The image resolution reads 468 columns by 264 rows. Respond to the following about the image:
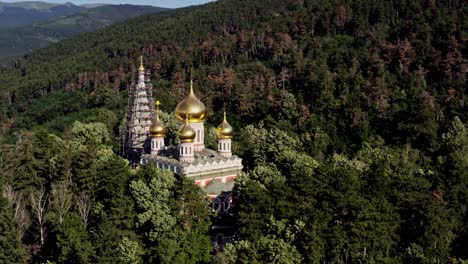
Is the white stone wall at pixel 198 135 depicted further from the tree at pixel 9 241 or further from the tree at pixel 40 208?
the tree at pixel 9 241

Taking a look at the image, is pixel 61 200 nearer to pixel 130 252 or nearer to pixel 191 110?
pixel 130 252

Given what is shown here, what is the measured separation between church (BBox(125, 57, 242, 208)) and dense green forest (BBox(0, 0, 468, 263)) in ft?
6.38

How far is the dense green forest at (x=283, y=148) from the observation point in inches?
1133

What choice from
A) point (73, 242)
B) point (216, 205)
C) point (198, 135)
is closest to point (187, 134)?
point (198, 135)

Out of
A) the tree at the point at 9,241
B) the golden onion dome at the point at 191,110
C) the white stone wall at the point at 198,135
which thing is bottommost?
the tree at the point at 9,241

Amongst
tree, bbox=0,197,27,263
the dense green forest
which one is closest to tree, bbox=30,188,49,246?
the dense green forest

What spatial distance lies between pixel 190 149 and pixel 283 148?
7564mm

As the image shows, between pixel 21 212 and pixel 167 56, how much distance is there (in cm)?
5348

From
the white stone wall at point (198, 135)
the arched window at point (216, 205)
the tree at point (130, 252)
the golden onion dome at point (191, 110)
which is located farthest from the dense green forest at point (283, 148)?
the golden onion dome at point (191, 110)

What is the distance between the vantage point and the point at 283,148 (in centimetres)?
4203

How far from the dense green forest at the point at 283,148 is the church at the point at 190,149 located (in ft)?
6.38

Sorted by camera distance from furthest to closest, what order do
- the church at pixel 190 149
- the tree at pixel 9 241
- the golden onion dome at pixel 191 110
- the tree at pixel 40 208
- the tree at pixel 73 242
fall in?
the golden onion dome at pixel 191 110 → the church at pixel 190 149 → the tree at pixel 40 208 → the tree at pixel 9 241 → the tree at pixel 73 242

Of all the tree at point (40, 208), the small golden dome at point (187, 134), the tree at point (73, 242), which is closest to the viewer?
Answer: the tree at point (73, 242)

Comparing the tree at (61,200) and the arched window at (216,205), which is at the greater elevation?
the tree at (61,200)
